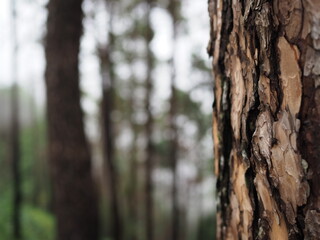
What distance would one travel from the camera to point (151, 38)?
49.5 feet

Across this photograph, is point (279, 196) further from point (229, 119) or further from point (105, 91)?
point (105, 91)

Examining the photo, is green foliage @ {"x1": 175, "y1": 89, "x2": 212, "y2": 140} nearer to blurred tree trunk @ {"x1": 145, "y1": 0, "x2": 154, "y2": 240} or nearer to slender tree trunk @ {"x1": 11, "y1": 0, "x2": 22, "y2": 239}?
blurred tree trunk @ {"x1": 145, "y1": 0, "x2": 154, "y2": 240}

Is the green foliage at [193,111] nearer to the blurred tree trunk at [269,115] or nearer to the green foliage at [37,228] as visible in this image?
the green foliage at [37,228]

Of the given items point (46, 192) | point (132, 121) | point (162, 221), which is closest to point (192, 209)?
point (162, 221)

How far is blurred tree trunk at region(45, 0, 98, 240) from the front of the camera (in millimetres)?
4688

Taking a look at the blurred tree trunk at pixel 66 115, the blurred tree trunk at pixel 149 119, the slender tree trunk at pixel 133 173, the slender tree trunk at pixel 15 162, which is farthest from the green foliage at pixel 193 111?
the blurred tree trunk at pixel 66 115

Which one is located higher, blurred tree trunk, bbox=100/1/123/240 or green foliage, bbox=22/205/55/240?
blurred tree trunk, bbox=100/1/123/240

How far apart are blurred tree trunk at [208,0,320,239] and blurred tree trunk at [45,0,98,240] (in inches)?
150

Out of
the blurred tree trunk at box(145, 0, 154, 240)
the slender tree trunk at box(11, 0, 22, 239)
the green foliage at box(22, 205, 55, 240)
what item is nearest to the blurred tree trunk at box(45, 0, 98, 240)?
the green foliage at box(22, 205, 55, 240)

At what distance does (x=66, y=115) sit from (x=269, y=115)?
407 cm

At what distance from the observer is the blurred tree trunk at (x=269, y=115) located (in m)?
0.81

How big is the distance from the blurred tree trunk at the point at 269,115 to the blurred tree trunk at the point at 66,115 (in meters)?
3.82

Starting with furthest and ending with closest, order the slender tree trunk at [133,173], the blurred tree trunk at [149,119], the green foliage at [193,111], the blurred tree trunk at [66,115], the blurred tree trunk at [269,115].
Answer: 1. the slender tree trunk at [133,173]
2. the green foliage at [193,111]
3. the blurred tree trunk at [149,119]
4. the blurred tree trunk at [66,115]
5. the blurred tree trunk at [269,115]

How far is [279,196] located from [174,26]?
1500 cm
